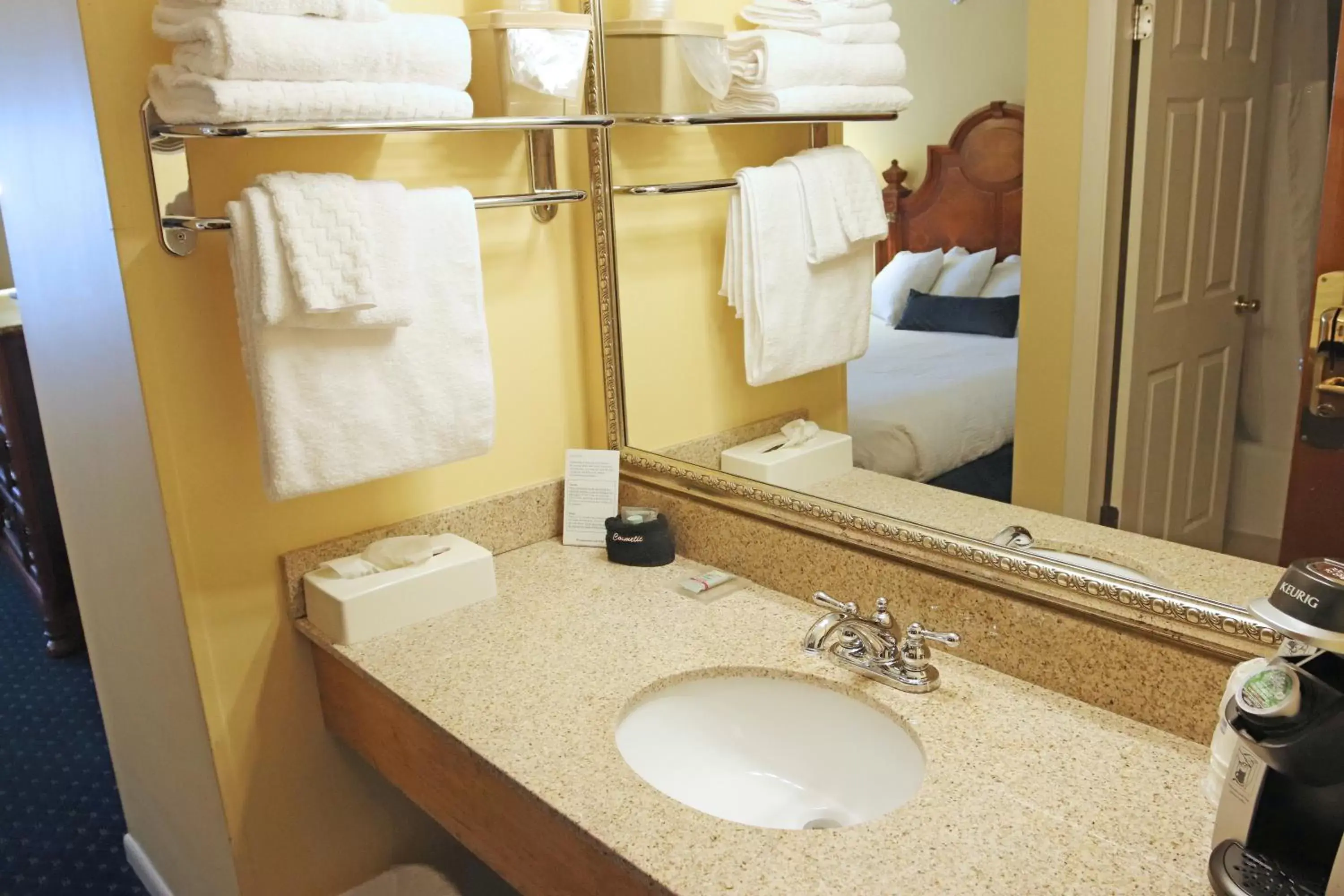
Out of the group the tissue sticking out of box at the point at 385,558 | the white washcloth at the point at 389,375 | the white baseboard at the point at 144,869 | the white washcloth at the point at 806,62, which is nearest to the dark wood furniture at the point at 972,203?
the white washcloth at the point at 806,62

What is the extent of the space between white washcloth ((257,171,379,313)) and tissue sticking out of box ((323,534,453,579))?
378 millimetres

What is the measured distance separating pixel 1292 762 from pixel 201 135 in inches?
47.1

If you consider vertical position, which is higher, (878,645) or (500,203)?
(500,203)

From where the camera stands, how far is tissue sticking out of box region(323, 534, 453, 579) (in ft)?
4.77

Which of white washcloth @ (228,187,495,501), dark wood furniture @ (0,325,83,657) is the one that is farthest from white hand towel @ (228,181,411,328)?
dark wood furniture @ (0,325,83,657)

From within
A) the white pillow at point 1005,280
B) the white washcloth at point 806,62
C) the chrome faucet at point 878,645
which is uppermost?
the white washcloth at point 806,62

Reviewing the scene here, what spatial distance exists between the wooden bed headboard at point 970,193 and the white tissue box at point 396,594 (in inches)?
28.9

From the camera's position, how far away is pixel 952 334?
4.26ft

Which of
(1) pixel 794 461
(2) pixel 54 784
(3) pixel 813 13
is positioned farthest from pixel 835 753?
(2) pixel 54 784

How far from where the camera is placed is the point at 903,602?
1.31 metres

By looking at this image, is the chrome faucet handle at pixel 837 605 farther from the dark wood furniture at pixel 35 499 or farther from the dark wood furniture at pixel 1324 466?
the dark wood furniture at pixel 35 499

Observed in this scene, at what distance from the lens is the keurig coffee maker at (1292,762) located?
706mm

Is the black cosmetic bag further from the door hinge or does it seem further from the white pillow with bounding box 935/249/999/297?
the door hinge

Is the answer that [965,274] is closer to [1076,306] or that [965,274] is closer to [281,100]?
[1076,306]
